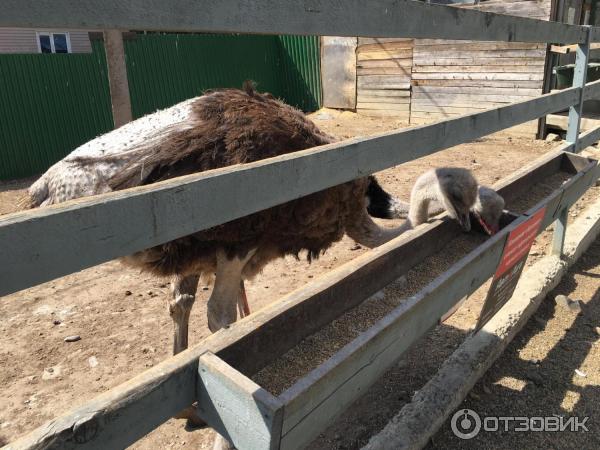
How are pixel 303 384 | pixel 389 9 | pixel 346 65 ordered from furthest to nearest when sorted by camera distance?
pixel 346 65, pixel 389 9, pixel 303 384

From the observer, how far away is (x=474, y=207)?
8.79 ft

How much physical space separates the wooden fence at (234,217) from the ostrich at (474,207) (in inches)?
19.7

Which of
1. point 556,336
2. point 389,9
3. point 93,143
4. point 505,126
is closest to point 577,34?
point 505,126

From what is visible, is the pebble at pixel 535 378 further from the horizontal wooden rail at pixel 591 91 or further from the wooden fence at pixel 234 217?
the horizontal wooden rail at pixel 591 91

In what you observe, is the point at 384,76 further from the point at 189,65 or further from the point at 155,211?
the point at 155,211

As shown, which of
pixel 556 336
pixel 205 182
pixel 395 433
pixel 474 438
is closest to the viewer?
pixel 205 182

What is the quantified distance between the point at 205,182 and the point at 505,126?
6.41 ft

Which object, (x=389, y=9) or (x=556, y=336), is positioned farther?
(x=556, y=336)

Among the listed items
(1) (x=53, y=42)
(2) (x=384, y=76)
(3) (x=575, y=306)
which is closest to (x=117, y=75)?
(3) (x=575, y=306)

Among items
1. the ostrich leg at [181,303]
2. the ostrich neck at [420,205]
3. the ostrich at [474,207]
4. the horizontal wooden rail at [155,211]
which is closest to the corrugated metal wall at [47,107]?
the ostrich leg at [181,303]

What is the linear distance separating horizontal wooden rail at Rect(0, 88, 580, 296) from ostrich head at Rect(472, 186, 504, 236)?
121 cm

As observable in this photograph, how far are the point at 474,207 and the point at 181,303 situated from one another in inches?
65.5

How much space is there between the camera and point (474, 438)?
2.37 m

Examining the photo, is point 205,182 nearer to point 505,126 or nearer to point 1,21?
point 1,21
